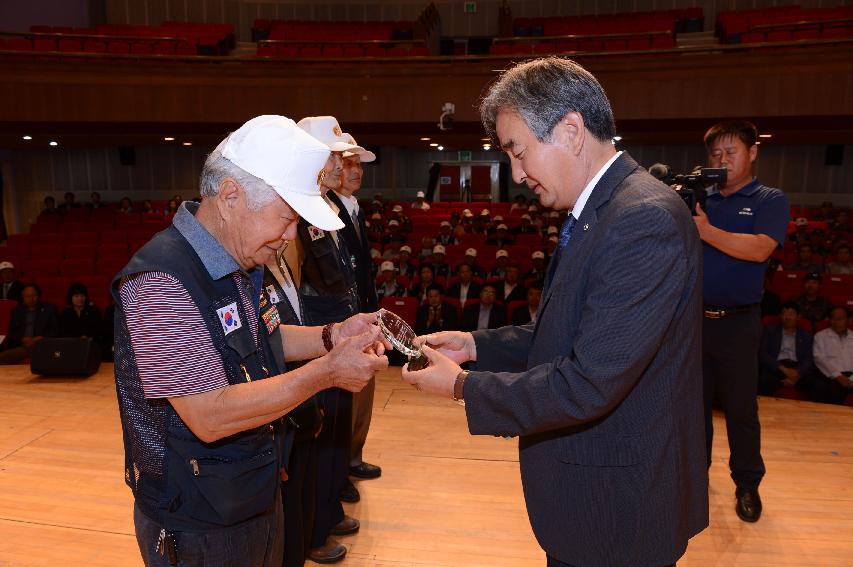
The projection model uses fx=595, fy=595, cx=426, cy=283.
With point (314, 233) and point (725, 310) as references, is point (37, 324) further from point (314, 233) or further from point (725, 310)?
point (725, 310)

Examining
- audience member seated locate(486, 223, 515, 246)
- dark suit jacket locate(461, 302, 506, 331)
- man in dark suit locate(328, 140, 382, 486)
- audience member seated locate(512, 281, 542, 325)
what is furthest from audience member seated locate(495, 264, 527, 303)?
man in dark suit locate(328, 140, 382, 486)

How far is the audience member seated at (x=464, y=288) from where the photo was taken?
7.70 metres

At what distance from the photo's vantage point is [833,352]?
5457 mm

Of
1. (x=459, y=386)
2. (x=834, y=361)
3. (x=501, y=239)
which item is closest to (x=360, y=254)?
(x=459, y=386)

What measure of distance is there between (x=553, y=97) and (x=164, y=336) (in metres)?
1.00

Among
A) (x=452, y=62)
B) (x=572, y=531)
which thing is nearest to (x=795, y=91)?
(x=452, y=62)

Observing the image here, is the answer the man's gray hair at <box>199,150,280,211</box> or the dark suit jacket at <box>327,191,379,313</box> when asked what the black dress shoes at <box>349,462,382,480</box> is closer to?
the dark suit jacket at <box>327,191,379,313</box>

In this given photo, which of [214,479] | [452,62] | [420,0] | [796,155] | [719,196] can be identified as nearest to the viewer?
[214,479]

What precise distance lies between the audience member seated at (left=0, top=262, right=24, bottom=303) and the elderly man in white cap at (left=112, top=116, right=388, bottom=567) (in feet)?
24.4

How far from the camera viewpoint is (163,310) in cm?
126

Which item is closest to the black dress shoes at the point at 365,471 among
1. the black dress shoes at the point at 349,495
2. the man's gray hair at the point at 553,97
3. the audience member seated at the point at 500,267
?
the black dress shoes at the point at 349,495

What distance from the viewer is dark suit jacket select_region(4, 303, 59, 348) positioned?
6539mm

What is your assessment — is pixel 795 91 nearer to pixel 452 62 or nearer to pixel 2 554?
pixel 452 62

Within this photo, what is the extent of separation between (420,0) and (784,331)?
14.9m
